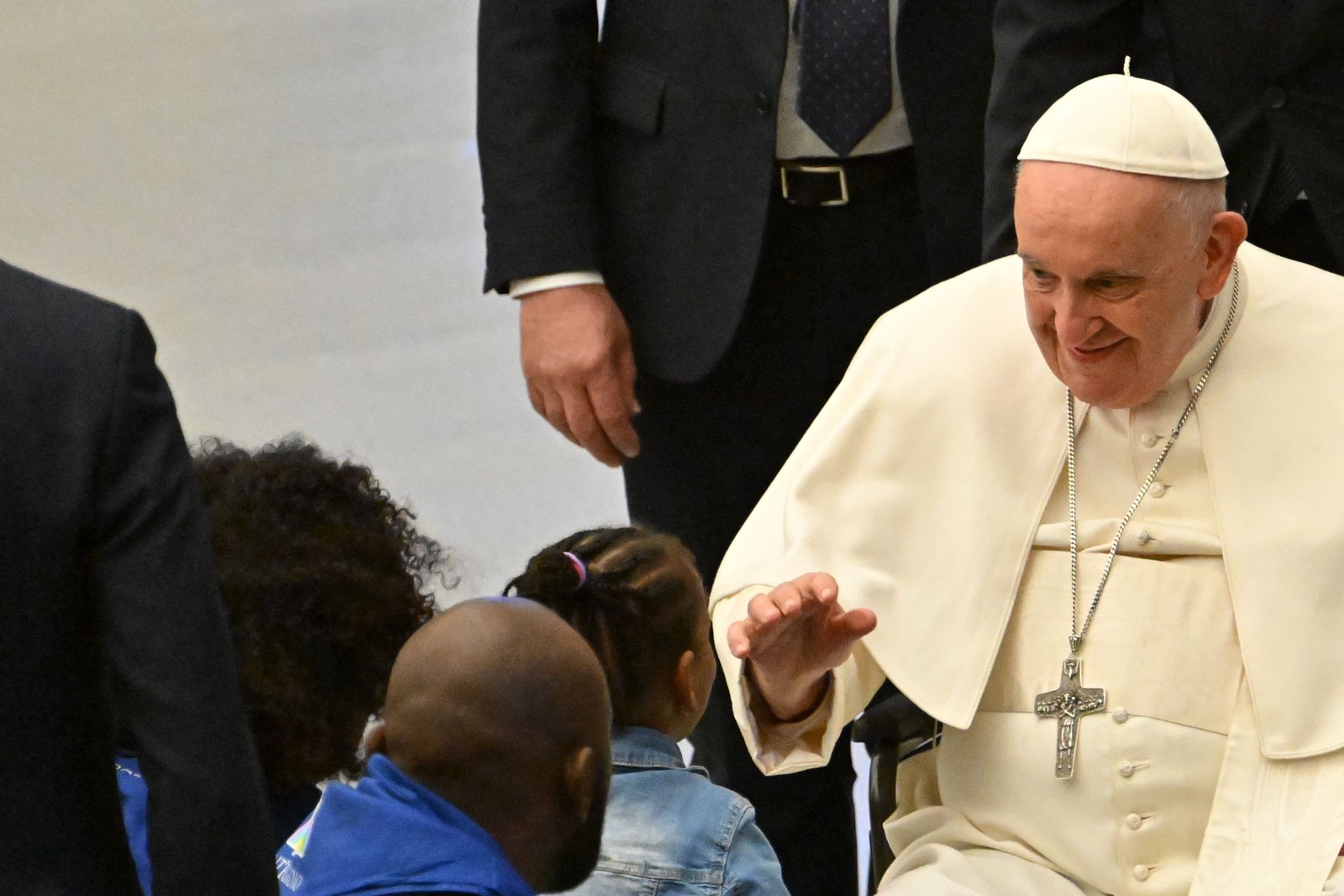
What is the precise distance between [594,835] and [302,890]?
36cm

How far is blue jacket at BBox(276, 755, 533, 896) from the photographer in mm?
2189

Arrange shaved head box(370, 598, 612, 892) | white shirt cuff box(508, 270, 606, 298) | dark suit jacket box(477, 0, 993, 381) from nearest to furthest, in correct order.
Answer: shaved head box(370, 598, 612, 892) < dark suit jacket box(477, 0, 993, 381) < white shirt cuff box(508, 270, 606, 298)

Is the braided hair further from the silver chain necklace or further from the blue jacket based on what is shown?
the blue jacket

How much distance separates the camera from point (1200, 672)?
2.83 metres

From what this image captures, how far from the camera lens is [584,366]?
141 inches

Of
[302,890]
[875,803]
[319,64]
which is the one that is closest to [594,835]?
[302,890]

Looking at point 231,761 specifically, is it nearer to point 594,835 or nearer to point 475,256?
point 594,835

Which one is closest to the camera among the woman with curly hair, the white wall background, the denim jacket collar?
the denim jacket collar

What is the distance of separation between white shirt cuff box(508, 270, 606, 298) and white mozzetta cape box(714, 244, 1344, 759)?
665mm

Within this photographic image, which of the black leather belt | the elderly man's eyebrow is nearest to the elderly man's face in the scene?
the elderly man's eyebrow

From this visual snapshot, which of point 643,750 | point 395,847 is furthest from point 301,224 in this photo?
point 395,847

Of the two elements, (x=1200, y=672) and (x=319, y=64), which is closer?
(x=1200, y=672)

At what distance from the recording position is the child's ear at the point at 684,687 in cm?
311

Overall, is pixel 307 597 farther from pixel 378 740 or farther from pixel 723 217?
pixel 723 217
